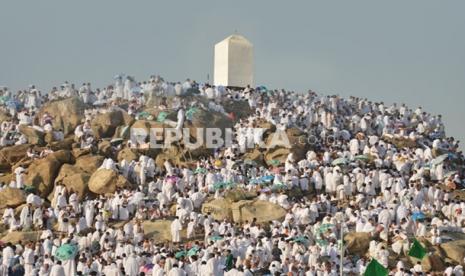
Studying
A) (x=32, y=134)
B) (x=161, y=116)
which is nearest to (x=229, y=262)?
(x=161, y=116)

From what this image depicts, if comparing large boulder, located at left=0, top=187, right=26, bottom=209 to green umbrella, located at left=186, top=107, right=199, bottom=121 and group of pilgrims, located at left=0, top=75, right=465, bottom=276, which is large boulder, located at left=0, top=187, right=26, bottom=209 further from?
green umbrella, located at left=186, top=107, right=199, bottom=121

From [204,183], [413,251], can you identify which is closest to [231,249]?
[413,251]

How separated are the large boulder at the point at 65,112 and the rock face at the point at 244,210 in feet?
41.4

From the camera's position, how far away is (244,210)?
34344 millimetres

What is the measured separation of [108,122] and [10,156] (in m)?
5.24

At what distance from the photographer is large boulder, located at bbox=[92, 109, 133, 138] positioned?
145 ft

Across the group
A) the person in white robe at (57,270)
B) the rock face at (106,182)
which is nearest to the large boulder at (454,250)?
the person in white robe at (57,270)

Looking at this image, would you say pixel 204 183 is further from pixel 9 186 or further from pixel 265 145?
pixel 9 186

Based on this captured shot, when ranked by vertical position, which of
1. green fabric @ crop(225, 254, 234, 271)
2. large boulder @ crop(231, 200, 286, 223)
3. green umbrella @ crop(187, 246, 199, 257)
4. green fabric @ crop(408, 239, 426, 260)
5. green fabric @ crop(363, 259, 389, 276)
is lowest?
green fabric @ crop(225, 254, 234, 271)

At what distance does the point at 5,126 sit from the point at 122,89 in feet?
22.9

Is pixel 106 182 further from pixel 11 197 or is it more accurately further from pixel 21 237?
pixel 21 237

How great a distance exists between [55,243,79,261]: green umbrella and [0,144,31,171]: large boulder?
508 inches

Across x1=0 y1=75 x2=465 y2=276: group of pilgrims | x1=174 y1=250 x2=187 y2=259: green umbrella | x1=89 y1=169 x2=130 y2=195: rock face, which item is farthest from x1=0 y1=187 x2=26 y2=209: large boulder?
x1=174 y1=250 x2=187 y2=259: green umbrella

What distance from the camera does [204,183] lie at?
125 ft
